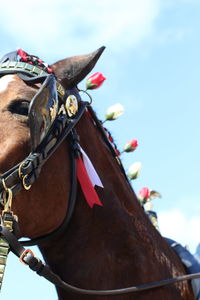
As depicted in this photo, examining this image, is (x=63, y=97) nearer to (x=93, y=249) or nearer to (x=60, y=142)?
(x=60, y=142)

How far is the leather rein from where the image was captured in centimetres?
328

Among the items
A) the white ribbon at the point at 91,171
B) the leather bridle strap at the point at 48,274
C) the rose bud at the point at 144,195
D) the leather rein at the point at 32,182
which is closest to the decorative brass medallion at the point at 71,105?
the leather rein at the point at 32,182

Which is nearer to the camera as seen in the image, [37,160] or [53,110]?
[37,160]

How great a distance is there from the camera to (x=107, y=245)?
12.5 feet

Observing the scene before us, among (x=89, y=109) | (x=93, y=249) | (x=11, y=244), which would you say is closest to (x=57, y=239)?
(x=93, y=249)

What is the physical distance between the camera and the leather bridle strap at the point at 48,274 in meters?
3.29

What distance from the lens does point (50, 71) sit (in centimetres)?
401

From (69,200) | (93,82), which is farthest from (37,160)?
(93,82)

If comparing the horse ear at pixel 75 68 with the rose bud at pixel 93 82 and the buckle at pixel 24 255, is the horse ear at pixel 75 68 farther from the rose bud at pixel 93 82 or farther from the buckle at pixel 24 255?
the buckle at pixel 24 255

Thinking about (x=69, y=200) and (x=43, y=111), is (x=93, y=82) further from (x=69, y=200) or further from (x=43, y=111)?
(x=69, y=200)

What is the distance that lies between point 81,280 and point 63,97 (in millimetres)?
1353

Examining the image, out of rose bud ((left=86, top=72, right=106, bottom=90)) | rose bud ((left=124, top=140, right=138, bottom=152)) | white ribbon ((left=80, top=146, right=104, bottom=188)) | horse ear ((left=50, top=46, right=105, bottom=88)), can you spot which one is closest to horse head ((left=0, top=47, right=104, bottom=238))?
horse ear ((left=50, top=46, right=105, bottom=88))

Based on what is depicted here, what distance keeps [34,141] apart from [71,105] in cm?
57

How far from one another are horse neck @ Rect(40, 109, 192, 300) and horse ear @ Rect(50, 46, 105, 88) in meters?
0.33
